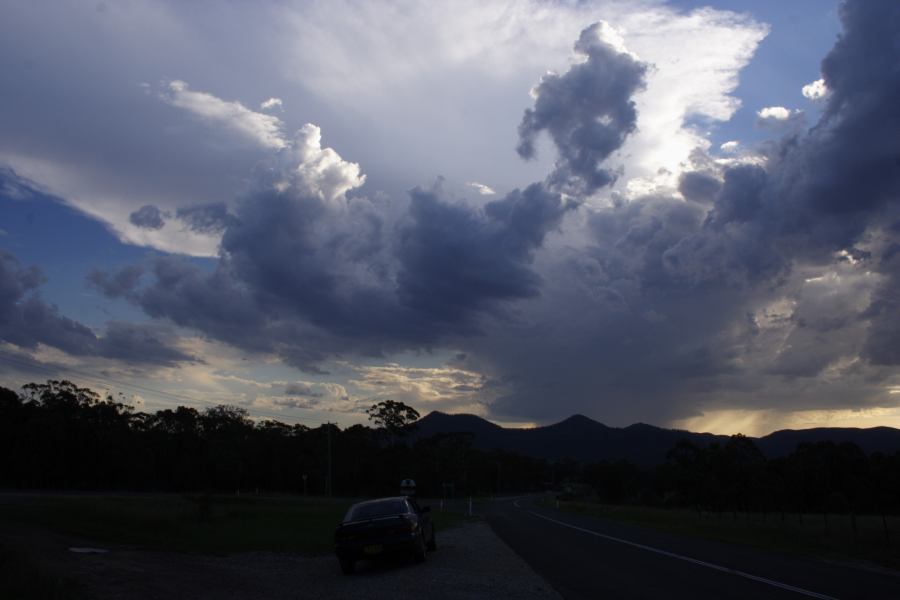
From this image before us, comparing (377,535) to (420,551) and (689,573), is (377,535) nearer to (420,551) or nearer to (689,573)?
(420,551)

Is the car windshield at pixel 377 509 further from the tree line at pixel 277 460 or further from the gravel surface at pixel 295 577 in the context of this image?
the tree line at pixel 277 460

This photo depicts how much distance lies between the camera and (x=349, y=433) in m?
106

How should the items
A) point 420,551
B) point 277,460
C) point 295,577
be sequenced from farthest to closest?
point 277,460 < point 420,551 < point 295,577

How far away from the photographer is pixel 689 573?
1448 centimetres

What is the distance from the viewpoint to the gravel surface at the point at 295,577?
1214cm

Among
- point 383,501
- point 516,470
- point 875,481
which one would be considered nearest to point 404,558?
point 383,501

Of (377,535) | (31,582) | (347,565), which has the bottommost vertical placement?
(347,565)

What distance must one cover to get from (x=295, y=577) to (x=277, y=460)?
296ft

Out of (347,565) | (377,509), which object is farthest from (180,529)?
(347,565)

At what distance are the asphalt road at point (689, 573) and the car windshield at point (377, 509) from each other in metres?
3.38

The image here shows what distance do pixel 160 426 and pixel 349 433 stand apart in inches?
1029

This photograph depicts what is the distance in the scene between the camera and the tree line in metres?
61.2

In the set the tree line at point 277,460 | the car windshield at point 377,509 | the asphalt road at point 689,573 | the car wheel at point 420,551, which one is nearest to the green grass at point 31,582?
the car windshield at point 377,509

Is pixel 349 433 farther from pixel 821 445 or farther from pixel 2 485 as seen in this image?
pixel 821 445
